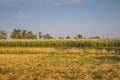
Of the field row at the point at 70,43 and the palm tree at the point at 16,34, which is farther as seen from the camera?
the palm tree at the point at 16,34

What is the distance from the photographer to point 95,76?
12203 millimetres

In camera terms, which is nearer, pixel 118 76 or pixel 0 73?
pixel 118 76

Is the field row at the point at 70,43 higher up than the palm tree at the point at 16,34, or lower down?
lower down

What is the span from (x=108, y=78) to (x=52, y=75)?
114 inches

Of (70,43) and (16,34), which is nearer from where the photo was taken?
(70,43)

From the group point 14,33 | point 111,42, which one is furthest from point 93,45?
point 14,33

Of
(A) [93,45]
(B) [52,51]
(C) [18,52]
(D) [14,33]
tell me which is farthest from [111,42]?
(D) [14,33]

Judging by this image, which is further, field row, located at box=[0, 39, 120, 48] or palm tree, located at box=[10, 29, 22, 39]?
palm tree, located at box=[10, 29, 22, 39]

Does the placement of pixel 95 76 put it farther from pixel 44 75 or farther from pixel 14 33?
pixel 14 33

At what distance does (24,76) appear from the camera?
12305 millimetres

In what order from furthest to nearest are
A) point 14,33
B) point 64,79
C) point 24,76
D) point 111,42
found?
1. point 14,33
2. point 111,42
3. point 24,76
4. point 64,79

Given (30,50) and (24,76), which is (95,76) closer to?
(24,76)

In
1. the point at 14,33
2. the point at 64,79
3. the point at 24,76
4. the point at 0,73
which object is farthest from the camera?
the point at 14,33

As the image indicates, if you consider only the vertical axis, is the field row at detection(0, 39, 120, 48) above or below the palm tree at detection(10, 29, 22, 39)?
below
